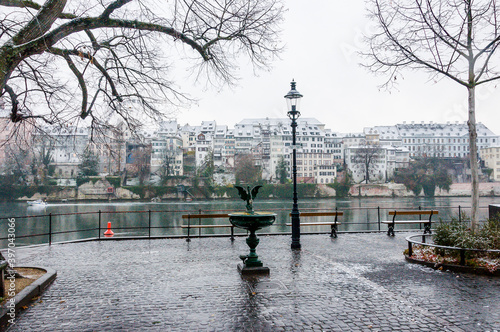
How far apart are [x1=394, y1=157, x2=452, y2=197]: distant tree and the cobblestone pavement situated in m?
82.9

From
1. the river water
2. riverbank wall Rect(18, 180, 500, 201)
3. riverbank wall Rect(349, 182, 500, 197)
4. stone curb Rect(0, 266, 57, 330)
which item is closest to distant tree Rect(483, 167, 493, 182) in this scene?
riverbank wall Rect(18, 180, 500, 201)

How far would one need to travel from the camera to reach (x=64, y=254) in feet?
33.8

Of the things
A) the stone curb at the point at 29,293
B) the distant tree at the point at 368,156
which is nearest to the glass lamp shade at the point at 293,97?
the stone curb at the point at 29,293

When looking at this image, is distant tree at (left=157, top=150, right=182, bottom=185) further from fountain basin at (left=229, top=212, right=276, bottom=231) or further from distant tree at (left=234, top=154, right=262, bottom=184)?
fountain basin at (left=229, top=212, right=276, bottom=231)

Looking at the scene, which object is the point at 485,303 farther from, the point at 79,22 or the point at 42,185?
the point at 42,185

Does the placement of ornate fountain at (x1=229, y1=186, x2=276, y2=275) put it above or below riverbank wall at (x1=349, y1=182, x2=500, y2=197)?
above

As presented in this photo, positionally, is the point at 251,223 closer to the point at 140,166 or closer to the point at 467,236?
the point at 467,236

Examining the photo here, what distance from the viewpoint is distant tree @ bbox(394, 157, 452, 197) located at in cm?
8431

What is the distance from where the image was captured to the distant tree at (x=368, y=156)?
313 feet

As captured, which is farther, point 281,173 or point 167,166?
point 281,173

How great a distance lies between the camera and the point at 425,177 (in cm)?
8456

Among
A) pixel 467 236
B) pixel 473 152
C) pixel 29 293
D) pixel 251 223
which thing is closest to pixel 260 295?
pixel 251 223

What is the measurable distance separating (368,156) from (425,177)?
15.8 meters

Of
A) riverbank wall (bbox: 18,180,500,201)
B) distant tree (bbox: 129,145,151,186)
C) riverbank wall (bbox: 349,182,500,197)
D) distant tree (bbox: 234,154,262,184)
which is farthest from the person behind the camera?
distant tree (bbox: 234,154,262,184)
